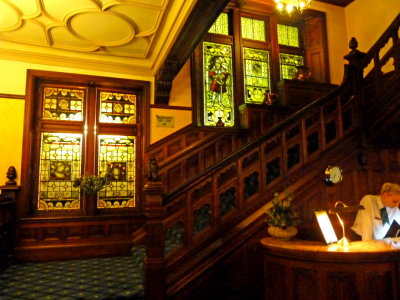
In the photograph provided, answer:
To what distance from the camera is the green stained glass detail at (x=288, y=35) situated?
7113mm

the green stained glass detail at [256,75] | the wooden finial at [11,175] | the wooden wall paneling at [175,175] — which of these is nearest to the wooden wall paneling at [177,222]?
the wooden wall paneling at [175,175]

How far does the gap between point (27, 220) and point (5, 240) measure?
0.40 m

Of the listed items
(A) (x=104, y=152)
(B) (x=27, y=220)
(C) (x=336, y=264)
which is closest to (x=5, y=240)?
(B) (x=27, y=220)

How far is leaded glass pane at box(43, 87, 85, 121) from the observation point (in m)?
5.14

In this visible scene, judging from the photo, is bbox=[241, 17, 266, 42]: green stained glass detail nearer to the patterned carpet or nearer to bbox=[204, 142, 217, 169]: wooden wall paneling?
bbox=[204, 142, 217, 169]: wooden wall paneling

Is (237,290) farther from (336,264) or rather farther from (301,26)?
(301,26)

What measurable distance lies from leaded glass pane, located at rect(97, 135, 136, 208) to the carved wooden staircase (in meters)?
0.76

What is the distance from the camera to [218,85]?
20.0ft

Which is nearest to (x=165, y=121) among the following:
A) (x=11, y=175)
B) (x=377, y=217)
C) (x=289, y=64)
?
(x=11, y=175)

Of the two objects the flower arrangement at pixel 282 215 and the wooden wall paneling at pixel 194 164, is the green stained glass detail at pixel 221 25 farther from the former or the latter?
the flower arrangement at pixel 282 215

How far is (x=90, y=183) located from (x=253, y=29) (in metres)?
4.75

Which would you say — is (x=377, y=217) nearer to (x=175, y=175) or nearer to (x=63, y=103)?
(x=175, y=175)

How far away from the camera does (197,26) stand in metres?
3.65

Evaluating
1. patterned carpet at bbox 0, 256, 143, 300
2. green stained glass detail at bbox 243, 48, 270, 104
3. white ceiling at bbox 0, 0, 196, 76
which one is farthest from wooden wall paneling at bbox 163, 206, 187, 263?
green stained glass detail at bbox 243, 48, 270, 104
